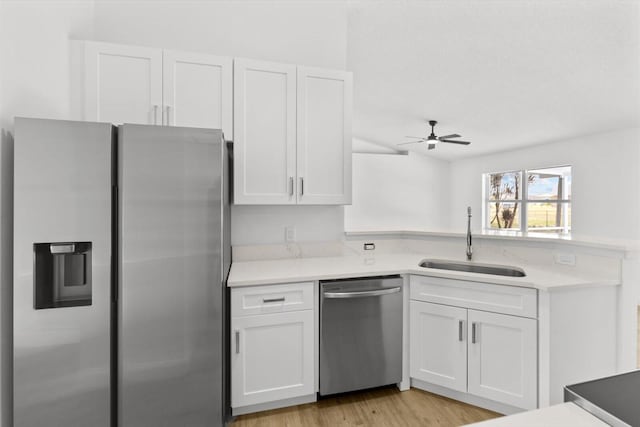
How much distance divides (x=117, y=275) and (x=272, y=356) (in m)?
0.96

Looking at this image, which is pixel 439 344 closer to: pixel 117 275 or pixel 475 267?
pixel 475 267

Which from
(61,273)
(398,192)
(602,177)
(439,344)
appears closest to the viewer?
(61,273)

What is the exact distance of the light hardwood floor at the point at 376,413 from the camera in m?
1.90

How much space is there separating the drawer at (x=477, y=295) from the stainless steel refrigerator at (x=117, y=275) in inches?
49.8

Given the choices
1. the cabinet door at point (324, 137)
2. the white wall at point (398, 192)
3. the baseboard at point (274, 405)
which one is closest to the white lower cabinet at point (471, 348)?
the baseboard at point (274, 405)

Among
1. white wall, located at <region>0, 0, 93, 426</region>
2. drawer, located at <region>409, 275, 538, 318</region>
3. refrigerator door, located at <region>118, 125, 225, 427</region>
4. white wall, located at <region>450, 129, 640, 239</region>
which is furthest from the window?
white wall, located at <region>0, 0, 93, 426</region>

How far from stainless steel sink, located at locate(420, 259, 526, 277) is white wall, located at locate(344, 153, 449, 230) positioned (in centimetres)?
480

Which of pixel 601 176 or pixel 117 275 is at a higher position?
pixel 601 176

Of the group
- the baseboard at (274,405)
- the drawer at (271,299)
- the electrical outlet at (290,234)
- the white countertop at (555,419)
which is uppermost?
the electrical outlet at (290,234)

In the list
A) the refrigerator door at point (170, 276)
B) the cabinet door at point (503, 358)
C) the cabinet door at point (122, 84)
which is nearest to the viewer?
the refrigerator door at point (170, 276)

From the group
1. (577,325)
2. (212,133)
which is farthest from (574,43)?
(212,133)

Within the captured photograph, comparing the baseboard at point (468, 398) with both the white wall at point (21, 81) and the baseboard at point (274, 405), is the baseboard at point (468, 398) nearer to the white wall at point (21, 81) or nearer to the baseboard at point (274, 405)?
the baseboard at point (274, 405)

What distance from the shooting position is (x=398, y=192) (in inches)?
314

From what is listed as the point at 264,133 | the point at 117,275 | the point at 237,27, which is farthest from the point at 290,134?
the point at 117,275
